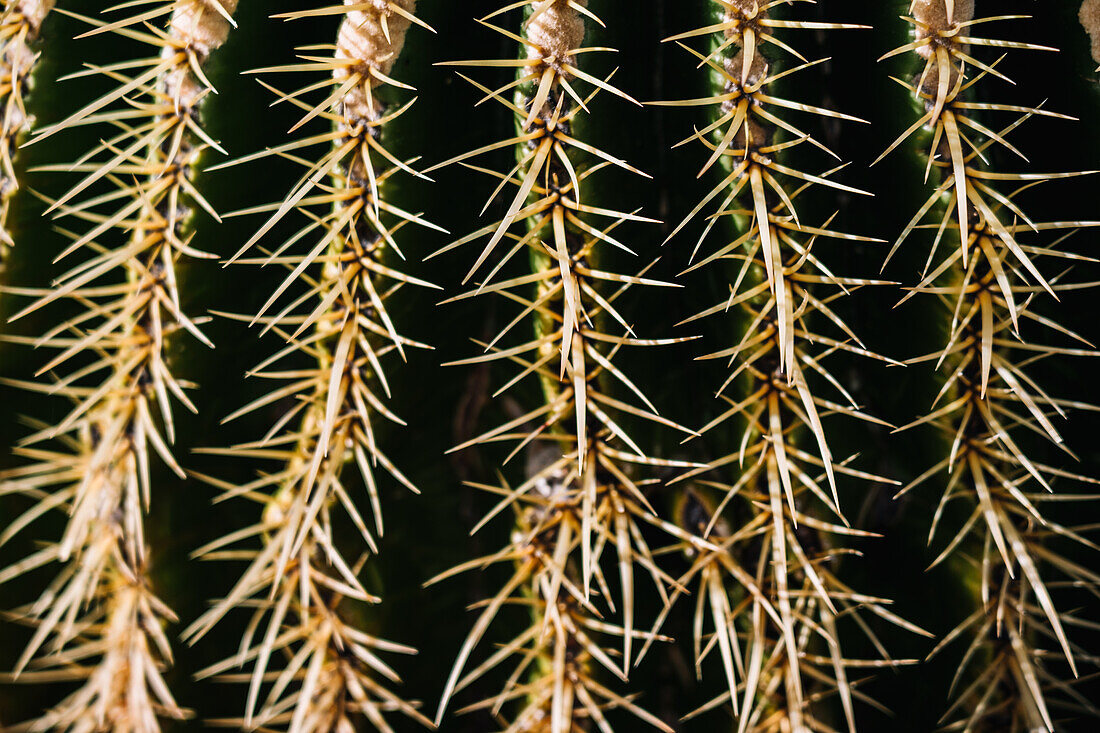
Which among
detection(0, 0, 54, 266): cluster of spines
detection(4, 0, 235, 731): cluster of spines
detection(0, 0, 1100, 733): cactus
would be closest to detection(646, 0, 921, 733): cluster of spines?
detection(0, 0, 1100, 733): cactus

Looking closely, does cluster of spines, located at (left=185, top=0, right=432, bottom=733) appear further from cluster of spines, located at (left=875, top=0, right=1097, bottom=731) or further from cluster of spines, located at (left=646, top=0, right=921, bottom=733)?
cluster of spines, located at (left=875, top=0, right=1097, bottom=731)

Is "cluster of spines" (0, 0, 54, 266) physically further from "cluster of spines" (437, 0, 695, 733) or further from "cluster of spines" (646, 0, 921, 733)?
"cluster of spines" (646, 0, 921, 733)

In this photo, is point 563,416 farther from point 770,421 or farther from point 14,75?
point 14,75

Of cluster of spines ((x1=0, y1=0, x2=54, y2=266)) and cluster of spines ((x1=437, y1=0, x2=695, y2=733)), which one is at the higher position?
cluster of spines ((x1=0, y1=0, x2=54, y2=266))

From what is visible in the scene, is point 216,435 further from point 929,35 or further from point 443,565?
point 929,35

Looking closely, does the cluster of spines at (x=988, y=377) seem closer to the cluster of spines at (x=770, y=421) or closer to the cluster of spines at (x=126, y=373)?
the cluster of spines at (x=770, y=421)

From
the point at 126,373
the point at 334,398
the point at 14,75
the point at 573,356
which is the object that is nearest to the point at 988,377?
the point at 573,356

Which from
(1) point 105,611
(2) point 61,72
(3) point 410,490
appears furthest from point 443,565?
(2) point 61,72
